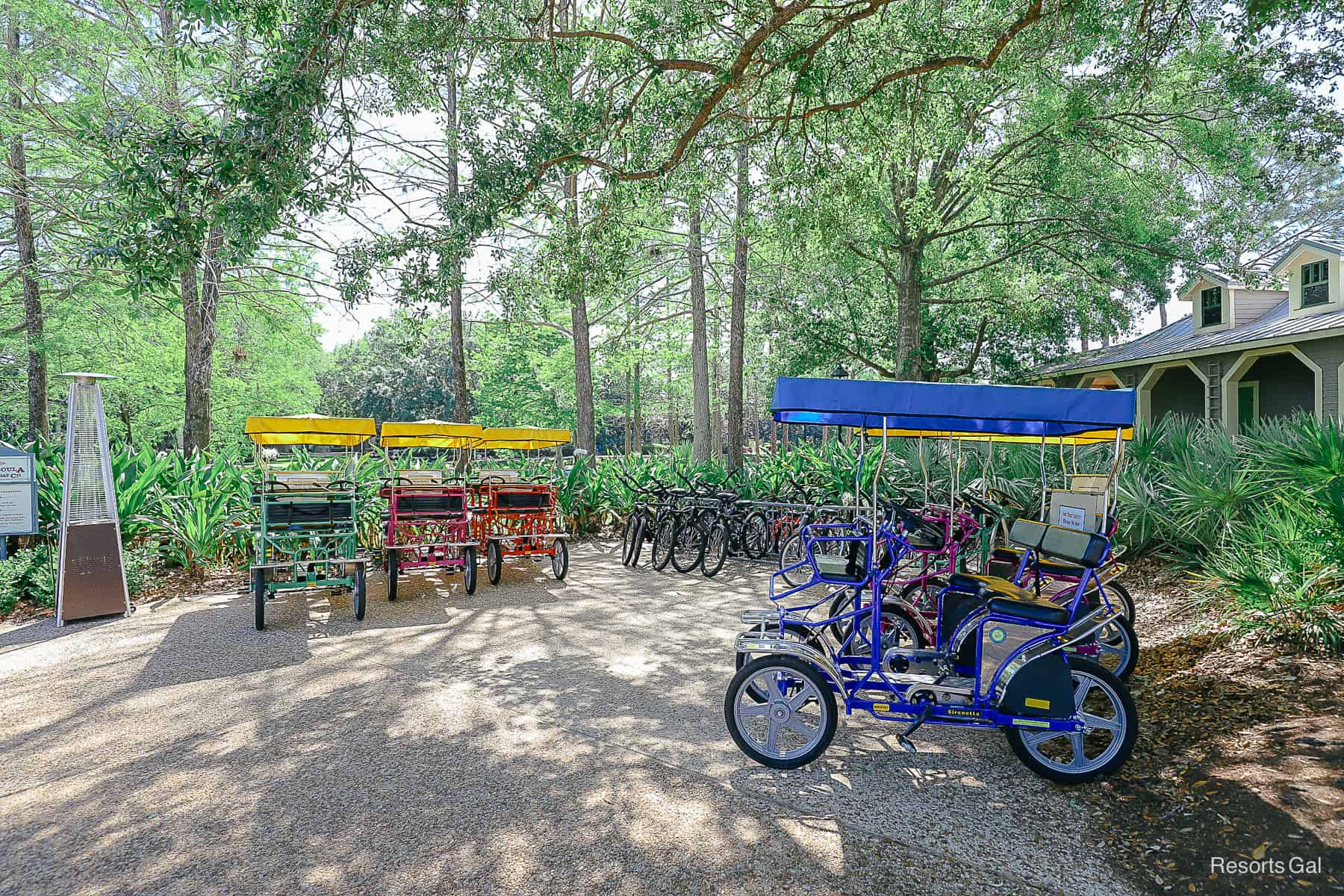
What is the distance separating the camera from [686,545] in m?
11.0

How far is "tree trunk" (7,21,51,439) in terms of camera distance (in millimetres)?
14625

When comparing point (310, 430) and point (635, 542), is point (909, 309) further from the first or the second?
point (310, 430)

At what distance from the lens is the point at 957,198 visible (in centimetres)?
1819

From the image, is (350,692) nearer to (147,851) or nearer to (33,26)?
(147,851)

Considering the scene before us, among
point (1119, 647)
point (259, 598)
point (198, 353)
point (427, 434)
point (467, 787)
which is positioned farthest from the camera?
point (198, 353)

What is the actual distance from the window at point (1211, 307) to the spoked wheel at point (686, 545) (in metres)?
17.8

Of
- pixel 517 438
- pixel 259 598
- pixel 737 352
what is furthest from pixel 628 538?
pixel 737 352

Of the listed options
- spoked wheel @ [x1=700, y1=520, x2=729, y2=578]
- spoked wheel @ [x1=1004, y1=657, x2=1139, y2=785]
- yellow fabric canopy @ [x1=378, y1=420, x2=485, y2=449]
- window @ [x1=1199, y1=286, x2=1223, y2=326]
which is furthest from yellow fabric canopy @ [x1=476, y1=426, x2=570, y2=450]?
window @ [x1=1199, y1=286, x2=1223, y2=326]

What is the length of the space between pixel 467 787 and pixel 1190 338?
22.7 meters

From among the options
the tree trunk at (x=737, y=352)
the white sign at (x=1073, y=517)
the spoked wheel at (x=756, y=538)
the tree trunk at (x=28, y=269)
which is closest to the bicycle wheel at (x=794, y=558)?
the spoked wheel at (x=756, y=538)

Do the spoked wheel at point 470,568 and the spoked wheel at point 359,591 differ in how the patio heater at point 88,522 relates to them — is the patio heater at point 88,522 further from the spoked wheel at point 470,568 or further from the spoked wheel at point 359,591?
the spoked wheel at point 470,568

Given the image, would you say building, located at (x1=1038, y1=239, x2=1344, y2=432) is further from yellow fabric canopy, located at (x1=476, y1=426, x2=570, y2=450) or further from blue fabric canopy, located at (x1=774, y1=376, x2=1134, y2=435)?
blue fabric canopy, located at (x1=774, y1=376, x2=1134, y2=435)

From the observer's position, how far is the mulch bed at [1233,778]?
3.12 m

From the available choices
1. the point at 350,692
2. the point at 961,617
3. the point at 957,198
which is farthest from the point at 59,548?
the point at 957,198
